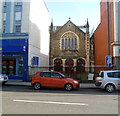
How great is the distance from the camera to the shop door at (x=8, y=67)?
16070 millimetres

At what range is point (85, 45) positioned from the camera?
25422 mm

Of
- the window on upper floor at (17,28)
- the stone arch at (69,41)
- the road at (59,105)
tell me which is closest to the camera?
the road at (59,105)

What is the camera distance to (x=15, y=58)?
16031mm

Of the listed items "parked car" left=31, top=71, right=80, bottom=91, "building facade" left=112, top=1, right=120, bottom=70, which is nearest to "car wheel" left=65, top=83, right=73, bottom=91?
"parked car" left=31, top=71, right=80, bottom=91

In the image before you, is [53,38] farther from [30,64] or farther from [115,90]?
[115,90]

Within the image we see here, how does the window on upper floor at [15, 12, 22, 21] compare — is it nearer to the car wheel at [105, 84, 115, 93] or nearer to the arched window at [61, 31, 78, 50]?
the arched window at [61, 31, 78, 50]

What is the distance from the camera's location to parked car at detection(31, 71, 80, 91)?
927 cm

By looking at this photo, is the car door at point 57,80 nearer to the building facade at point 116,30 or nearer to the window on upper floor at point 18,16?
the building facade at point 116,30

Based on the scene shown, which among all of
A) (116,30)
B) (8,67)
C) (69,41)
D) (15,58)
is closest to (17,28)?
(15,58)

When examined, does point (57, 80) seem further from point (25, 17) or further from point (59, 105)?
point (25, 17)

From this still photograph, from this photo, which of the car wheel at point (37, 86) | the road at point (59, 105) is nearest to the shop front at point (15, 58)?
the car wheel at point (37, 86)

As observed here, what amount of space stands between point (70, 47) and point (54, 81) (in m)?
17.1

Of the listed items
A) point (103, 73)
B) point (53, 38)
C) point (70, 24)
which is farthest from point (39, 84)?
point (70, 24)

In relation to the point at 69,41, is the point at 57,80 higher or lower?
lower
